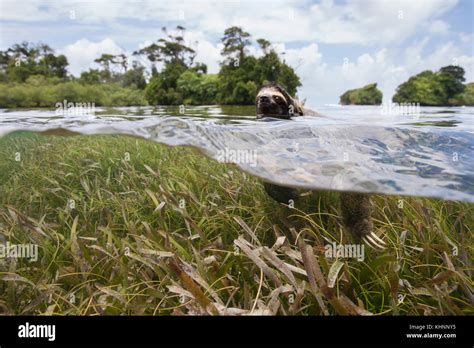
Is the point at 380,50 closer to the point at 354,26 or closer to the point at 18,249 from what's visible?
the point at 354,26

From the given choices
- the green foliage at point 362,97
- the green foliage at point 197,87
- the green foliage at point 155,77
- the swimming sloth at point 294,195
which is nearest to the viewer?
the swimming sloth at point 294,195

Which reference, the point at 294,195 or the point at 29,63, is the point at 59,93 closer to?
the point at 29,63

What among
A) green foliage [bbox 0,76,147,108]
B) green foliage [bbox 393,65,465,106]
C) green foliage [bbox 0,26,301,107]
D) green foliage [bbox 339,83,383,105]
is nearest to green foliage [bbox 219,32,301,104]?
green foliage [bbox 0,26,301,107]

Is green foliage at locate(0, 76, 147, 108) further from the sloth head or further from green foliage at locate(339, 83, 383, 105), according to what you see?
green foliage at locate(339, 83, 383, 105)

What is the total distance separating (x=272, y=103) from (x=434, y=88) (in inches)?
91.7

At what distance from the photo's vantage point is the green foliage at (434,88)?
402 cm

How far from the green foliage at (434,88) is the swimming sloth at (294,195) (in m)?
1.39

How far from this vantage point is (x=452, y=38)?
3.24 meters

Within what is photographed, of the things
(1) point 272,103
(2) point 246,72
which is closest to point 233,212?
(1) point 272,103

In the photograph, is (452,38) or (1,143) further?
(1,143)

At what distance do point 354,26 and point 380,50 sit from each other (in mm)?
364

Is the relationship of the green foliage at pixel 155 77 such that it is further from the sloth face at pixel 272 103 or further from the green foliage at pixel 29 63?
the sloth face at pixel 272 103

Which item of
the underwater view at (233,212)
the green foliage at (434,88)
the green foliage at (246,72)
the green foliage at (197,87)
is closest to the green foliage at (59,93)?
the underwater view at (233,212)
